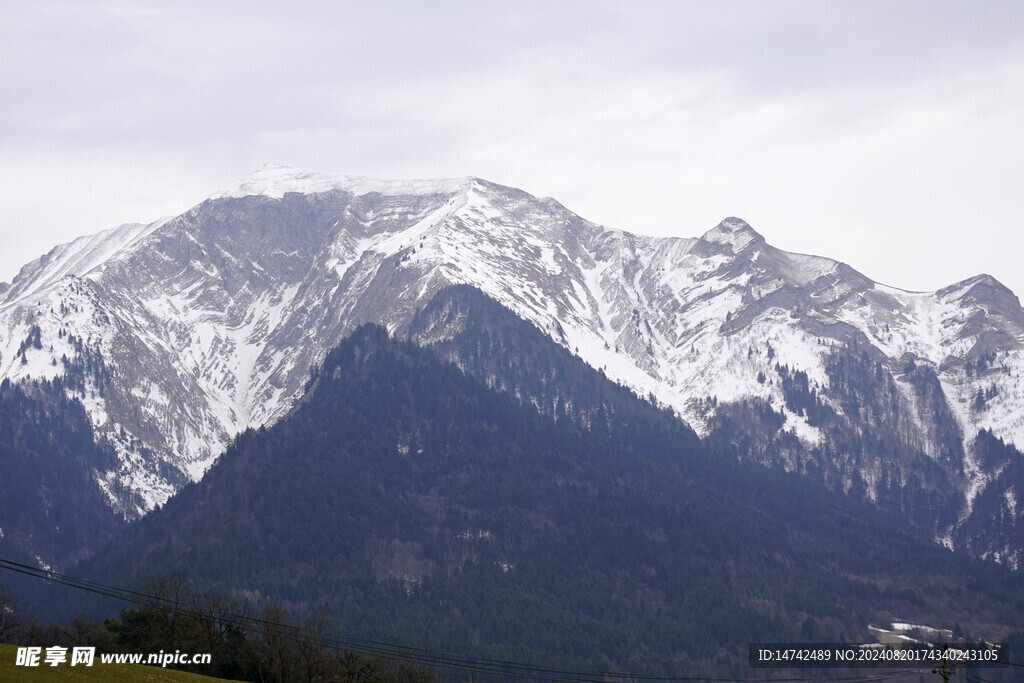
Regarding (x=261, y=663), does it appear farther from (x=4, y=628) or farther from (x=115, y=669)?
(x=115, y=669)

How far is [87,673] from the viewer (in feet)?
476

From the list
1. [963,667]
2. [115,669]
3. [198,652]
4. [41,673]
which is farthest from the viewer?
[198,652]

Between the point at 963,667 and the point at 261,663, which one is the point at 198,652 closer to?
the point at 261,663

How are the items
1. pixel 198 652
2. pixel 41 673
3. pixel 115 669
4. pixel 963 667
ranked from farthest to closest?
pixel 198 652 < pixel 115 669 < pixel 41 673 < pixel 963 667

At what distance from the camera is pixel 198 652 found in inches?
7554

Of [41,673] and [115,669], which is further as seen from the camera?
[115,669]

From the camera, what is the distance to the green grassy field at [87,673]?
136375 mm

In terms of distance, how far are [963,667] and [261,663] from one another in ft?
325

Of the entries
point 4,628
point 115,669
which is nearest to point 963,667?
point 115,669

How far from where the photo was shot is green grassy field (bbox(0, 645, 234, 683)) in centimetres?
13638

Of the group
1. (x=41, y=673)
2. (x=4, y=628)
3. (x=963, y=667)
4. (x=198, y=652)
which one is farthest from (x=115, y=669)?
(x=963, y=667)

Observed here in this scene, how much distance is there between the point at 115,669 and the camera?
149 metres

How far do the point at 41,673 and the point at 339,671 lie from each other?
213ft

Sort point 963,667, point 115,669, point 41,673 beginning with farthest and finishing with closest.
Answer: point 115,669 → point 41,673 → point 963,667
